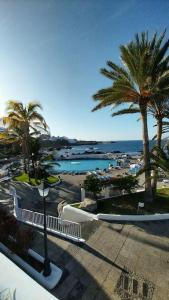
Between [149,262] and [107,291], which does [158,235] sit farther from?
[107,291]

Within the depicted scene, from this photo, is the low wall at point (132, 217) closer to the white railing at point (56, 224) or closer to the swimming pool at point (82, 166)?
the white railing at point (56, 224)

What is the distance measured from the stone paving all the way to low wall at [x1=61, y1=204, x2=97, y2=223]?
742 mm

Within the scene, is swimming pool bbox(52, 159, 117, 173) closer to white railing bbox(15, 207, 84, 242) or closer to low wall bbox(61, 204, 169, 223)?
low wall bbox(61, 204, 169, 223)

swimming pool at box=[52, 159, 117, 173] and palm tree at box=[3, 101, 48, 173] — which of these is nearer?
palm tree at box=[3, 101, 48, 173]

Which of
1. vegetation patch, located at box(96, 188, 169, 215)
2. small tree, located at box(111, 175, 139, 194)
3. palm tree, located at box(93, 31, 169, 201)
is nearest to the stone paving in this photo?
vegetation patch, located at box(96, 188, 169, 215)

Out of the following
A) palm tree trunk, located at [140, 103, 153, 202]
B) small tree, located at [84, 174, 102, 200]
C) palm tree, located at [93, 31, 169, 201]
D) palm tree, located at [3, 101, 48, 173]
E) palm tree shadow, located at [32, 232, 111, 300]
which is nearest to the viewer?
palm tree shadow, located at [32, 232, 111, 300]

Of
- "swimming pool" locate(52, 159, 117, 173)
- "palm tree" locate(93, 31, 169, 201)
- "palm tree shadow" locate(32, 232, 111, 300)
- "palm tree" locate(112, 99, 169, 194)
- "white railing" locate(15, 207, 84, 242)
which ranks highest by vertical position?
"palm tree" locate(93, 31, 169, 201)

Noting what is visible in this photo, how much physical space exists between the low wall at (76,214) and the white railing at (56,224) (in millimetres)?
1278

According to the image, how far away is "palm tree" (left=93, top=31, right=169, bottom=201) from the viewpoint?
10.7 metres

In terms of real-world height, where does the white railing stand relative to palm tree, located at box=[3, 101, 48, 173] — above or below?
below

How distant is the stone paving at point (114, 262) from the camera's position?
5.71 meters

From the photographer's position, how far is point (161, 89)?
10.4 m

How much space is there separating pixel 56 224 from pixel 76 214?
165 cm

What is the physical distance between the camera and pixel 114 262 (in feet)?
22.6
